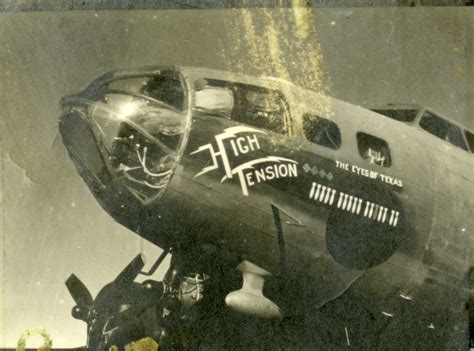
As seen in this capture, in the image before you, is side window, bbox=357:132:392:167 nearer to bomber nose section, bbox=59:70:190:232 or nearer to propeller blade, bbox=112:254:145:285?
bomber nose section, bbox=59:70:190:232

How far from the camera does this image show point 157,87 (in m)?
4.25

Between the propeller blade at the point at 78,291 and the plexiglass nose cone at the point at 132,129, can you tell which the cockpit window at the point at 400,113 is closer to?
the plexiglass nose cone at the point at 132,129

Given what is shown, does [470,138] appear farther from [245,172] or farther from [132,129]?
[132,129]

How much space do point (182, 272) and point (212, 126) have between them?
1703mm

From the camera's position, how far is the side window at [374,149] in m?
4.62

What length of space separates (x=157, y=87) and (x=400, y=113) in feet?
8.02

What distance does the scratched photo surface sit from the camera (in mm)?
4188

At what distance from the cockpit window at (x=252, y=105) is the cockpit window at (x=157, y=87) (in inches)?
9.4

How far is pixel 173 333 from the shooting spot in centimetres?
504

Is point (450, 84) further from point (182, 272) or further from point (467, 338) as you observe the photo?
point (182, 272)

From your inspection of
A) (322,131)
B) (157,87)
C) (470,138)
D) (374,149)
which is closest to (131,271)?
(157,87)

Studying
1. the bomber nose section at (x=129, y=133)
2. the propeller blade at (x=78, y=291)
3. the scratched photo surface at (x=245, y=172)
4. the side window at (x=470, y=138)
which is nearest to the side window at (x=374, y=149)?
the scratched photo surface at (x=245, y=172)

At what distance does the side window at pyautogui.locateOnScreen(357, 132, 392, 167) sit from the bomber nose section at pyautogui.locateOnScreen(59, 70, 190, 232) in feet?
5.08

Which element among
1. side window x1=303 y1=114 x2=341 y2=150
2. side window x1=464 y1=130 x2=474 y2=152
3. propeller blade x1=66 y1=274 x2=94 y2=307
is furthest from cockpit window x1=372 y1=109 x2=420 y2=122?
propeller blade x1=66 y1=274 x2=94 y2=307
